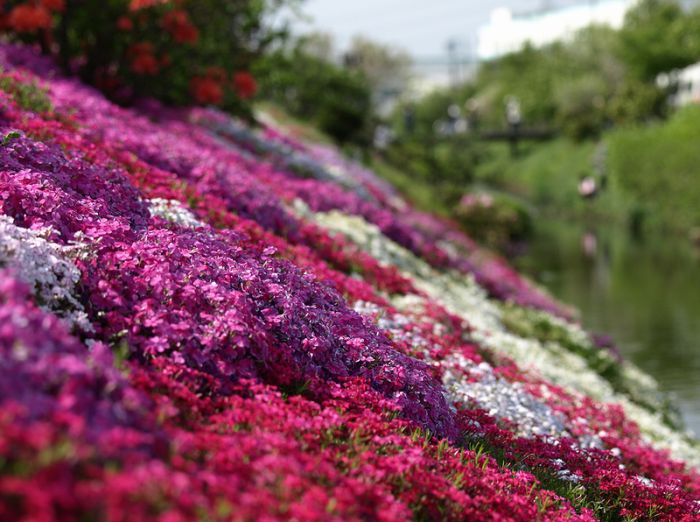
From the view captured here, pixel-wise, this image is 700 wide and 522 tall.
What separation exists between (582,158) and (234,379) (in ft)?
248

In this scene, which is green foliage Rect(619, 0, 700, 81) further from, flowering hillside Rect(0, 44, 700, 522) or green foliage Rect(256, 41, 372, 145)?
flowering hillside Rect(0, 44, 700, 522)

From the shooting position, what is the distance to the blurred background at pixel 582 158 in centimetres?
3209

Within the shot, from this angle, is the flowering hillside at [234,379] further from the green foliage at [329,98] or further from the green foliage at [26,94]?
the green foliage at [329,98]

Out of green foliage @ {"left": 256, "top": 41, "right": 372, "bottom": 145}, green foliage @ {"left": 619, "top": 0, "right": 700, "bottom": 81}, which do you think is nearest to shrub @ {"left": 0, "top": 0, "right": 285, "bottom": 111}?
green foliage @ {"left": 256, "top": 41, "right": 372, "bottom": 145}

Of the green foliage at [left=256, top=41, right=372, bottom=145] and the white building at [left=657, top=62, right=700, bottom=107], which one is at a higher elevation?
the white building at [left=657, top=62, right=700, bottom=107]

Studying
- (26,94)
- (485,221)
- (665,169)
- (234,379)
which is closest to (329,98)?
(485,221)

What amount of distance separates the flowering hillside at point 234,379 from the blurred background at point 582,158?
1119cm

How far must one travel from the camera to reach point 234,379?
6.05 meters

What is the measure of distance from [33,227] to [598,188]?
66144mm

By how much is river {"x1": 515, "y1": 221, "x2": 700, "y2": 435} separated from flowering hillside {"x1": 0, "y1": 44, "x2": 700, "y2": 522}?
11.2 m

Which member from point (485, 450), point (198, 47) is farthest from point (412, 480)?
point (198, 47)

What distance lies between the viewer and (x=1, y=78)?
470 inches

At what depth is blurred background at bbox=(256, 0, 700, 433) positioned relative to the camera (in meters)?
32.1

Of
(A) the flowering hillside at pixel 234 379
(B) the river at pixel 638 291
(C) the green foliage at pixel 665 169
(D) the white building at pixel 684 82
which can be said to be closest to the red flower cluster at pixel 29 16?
(A) the flowering hillside at pixel 234 379
